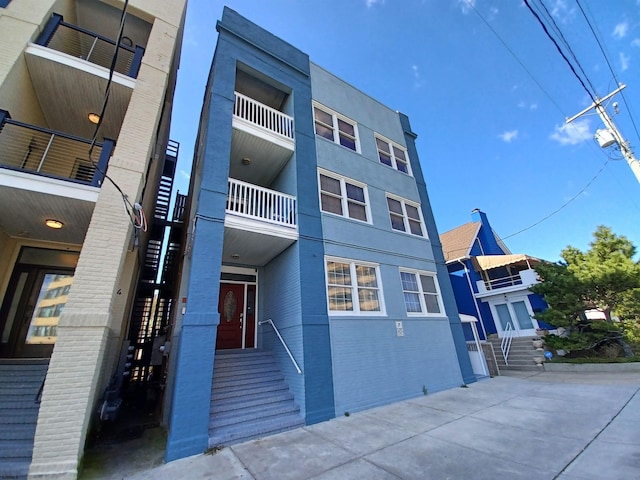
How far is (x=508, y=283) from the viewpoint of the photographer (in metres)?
16.0

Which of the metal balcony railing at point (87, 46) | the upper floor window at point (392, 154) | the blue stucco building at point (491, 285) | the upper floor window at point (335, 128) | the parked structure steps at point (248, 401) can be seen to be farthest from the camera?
the blue stucco building at point (491, 285)

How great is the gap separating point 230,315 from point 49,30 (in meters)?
8.61

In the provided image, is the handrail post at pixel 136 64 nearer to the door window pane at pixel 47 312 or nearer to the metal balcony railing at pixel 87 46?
the metal balcony railing at pixel 87 46

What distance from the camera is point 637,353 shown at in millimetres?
10445

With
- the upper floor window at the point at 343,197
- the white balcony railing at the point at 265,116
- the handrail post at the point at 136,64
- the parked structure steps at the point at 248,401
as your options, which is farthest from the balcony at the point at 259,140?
the parked structure steps at the point at 248,401

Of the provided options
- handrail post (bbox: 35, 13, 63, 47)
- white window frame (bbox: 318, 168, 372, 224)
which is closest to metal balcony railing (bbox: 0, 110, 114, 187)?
handrail post (bbox: 35, 13, 63, 47)

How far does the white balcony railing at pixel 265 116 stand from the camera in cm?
814

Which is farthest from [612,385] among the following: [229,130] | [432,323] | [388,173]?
[229,130]

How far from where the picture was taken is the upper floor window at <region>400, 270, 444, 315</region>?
9082 mm

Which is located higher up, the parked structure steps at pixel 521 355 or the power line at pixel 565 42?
the power line at pixel 565 42

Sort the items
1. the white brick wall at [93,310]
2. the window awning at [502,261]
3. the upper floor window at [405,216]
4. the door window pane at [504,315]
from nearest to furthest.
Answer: the white brick wall at [93,310]
the upper floor window at [405,216]
the window awning at [502,261]
the door window pane at [504,315]

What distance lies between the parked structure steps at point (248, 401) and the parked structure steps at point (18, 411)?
8.83ft

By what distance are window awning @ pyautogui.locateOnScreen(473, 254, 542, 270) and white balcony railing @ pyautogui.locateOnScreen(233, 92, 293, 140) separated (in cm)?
1441

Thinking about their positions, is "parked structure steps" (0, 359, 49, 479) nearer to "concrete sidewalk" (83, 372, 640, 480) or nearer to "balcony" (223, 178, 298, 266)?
"concrete sidewalk" (83, 372, 640, 480)
